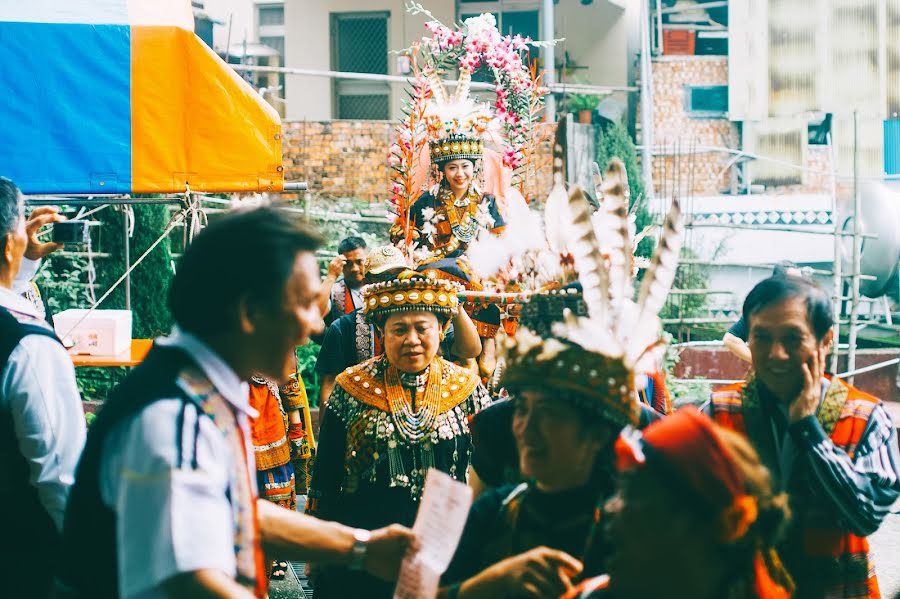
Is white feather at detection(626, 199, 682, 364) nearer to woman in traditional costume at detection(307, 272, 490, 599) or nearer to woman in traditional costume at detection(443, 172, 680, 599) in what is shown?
woman in traditional costume at detection(443, 172, 680, 599)

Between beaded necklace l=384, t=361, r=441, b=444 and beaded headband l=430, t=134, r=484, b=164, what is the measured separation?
9.07ft

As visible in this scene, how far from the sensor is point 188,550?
78.7 inches

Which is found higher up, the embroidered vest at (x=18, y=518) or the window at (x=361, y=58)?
the window at (x=361, y=58)

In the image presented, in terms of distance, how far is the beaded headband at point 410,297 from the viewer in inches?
180

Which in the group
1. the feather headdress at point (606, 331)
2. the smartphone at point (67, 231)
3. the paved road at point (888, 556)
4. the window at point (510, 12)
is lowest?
the paved road at point (888, 556)

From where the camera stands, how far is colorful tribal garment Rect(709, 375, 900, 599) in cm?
317

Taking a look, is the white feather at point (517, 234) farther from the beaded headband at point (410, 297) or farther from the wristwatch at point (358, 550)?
the wristwatch at point (358, 550)

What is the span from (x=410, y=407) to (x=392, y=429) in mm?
130

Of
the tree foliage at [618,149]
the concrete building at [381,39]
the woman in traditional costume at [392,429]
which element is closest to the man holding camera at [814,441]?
the woman in traditional costume at [392,429]

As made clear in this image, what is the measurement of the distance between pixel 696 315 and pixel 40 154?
25.4 ft

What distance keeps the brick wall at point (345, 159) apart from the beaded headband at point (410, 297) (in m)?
8.98

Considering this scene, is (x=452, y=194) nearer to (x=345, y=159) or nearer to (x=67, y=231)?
(x=67, y=231)

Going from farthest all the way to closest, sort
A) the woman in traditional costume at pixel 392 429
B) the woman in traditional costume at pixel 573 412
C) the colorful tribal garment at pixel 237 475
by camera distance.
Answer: the woman in traditional costume at pixel 392 429 < the woman in traditional costume at pixel 573 412 < the colorful tribal garment at pixel 237 475

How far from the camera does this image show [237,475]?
217cm
